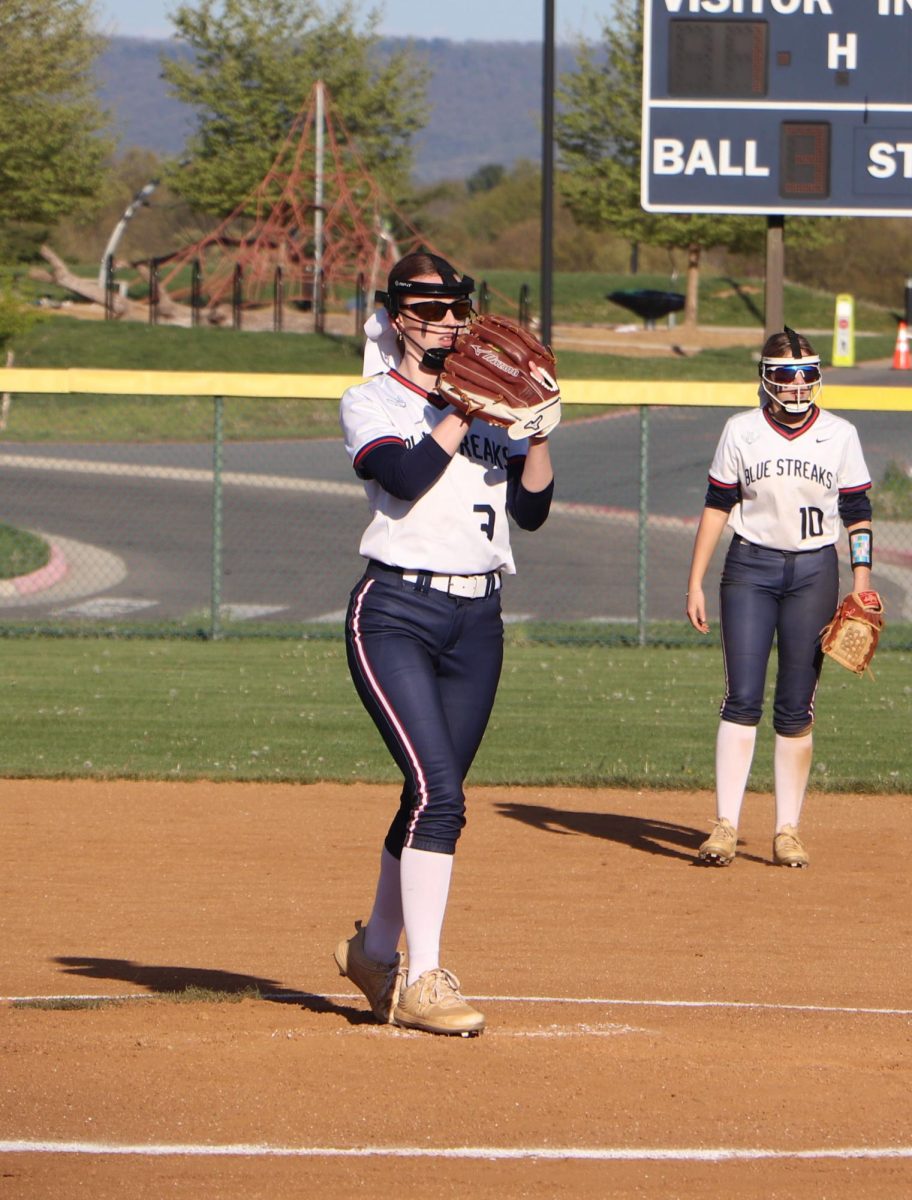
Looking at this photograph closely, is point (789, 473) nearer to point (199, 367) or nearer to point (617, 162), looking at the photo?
point (199, 367)

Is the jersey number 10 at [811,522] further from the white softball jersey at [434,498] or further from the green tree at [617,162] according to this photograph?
the green tree at [617,162]

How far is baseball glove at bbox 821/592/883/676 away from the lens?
7.43 m

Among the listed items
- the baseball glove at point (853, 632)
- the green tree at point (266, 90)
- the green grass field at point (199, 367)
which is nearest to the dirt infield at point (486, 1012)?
the baseball glove at point (853, 632)

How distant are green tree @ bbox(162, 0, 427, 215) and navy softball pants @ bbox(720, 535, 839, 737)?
41.4 metres

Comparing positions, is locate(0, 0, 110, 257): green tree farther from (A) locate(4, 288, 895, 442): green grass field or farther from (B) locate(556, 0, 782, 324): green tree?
(B) locate(556, 0, 782, 324): green tree

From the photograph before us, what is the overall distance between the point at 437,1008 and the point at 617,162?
4195 cm

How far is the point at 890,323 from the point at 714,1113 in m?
48.8

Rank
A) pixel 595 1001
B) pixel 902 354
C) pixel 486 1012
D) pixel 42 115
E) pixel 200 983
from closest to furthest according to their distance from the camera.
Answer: pixel 486 1012 < pixel 595 1001 < pixel 200 983 < pixel 902 354 < pixel 42 115


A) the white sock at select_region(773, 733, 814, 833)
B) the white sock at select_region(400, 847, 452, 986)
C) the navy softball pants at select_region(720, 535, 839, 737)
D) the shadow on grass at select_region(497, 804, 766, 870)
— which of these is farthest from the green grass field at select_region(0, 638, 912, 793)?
the white sock at select_region(400, 847, 452, 986)

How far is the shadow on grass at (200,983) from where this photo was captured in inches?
210

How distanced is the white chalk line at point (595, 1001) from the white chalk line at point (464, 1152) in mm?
1312

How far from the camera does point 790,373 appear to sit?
23.8ft

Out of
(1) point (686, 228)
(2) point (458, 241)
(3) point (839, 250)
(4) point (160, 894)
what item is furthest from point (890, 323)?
(4) point (160, 894)

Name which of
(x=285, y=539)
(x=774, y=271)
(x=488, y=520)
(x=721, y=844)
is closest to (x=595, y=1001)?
(x=488, y=520)
